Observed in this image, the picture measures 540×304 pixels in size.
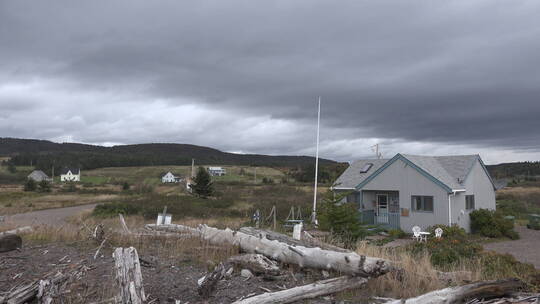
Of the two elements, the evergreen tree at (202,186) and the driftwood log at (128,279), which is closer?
the driftwood log at (128,279)

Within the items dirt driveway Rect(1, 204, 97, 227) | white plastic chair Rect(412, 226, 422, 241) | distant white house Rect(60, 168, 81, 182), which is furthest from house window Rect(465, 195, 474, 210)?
distant white house Rect(60, 168, 81, 182)

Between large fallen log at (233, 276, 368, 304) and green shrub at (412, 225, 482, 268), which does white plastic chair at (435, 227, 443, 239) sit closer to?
green shrub at (412, 225, 482, 268)

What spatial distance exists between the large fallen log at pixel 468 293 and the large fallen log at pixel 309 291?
1.10 m

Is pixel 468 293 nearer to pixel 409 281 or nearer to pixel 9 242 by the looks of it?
pixel 409 281

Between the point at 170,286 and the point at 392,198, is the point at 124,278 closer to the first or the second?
the point at 170,286

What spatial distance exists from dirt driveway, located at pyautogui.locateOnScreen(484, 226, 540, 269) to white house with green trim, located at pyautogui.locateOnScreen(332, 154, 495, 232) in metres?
2.67

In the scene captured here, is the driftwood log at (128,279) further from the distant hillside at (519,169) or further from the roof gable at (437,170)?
the distant hillside at (519,169)

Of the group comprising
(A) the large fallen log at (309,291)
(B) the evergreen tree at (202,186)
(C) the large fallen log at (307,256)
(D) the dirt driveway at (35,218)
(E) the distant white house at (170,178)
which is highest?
(E) the distant white house at (170,178)

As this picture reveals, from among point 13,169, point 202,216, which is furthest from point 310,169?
point 13,169

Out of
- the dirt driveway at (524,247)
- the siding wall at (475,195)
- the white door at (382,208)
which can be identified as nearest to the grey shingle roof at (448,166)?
the siding wall at (475,195)

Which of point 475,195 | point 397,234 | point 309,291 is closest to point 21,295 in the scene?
point 309,291

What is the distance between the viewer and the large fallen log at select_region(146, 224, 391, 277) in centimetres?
695

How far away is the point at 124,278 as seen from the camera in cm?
614

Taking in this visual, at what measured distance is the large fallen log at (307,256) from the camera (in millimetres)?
6945
